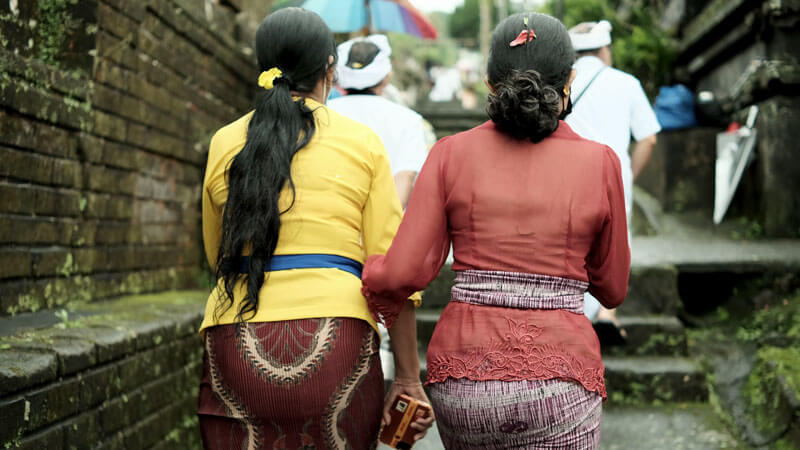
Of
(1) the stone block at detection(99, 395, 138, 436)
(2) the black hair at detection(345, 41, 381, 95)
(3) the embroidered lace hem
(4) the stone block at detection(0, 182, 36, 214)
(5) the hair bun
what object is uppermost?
(2) the black hair at detection(345, 41, 381, 95)

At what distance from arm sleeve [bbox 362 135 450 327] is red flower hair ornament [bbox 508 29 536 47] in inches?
12.9

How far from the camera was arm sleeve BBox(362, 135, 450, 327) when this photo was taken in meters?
1.94

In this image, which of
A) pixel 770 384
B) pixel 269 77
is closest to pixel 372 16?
pixel 770 384

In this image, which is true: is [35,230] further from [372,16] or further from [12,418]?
[372,16]

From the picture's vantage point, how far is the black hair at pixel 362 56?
364 centimetres

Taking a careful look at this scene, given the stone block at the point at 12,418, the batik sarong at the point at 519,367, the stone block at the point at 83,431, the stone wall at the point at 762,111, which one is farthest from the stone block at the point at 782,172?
the stone block at the point at 12,418

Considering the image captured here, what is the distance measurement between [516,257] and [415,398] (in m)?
0.55

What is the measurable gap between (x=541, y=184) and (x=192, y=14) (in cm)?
387

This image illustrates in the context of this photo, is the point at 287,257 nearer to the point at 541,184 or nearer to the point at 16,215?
the point at 541,184

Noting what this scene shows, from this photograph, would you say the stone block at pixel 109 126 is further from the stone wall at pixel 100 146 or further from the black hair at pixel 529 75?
the black hair at pixel 529 75

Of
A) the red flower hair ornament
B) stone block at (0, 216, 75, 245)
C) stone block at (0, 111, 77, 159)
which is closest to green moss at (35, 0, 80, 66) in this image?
stone block at (0, 111, 77, 159)

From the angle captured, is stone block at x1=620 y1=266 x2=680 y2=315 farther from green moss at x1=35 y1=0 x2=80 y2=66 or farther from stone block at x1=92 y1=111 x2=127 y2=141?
green moss at x1=35 y1=0 x2=80 y2=66

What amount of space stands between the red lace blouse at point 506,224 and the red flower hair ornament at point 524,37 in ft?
0.75

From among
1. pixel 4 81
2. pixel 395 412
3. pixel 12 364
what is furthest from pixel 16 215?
pixel 395 412
